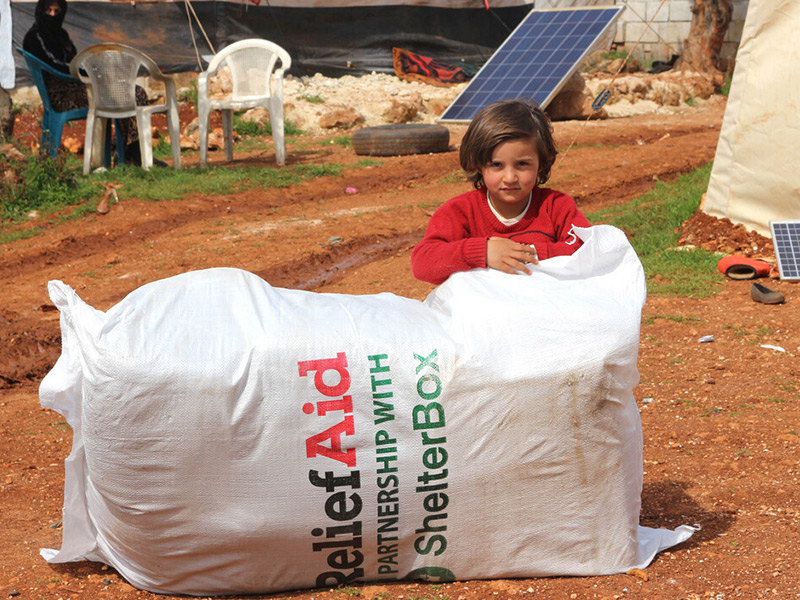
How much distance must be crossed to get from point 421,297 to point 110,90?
496cm

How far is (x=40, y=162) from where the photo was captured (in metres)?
8.15

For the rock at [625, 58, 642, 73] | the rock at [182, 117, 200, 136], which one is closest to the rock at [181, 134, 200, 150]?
the rock at [182, 117, 200, 136]

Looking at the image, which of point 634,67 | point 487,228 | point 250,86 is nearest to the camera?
point 487,228

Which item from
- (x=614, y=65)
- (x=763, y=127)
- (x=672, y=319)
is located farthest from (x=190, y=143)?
(x=672, y=319)

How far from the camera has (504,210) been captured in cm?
255

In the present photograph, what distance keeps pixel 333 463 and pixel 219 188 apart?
6868mm

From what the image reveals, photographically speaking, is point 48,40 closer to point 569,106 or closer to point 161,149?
point 161,149

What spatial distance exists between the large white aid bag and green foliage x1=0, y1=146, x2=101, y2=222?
6.24m

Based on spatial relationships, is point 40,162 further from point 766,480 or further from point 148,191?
point 766,480

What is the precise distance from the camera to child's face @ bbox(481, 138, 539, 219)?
7.93 feet

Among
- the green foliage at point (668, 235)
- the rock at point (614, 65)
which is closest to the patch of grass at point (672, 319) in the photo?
the green foliage at point (668, 235)

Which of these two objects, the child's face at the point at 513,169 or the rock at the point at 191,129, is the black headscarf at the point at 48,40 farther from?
the child's face at the point at 513,169

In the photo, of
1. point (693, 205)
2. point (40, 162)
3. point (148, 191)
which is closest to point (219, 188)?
point (148, 191)

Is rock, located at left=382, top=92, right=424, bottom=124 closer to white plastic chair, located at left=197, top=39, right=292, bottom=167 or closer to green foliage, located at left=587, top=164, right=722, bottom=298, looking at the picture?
white plastic chair, located at left=197, top=39, right=292, bottom=167
